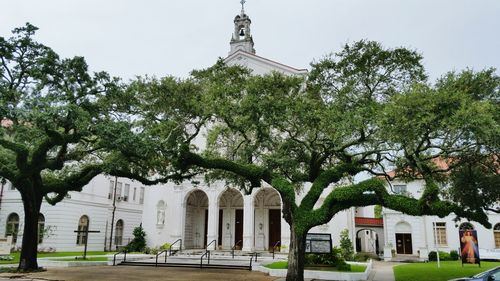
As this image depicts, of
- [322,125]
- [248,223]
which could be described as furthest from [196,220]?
[322,125]

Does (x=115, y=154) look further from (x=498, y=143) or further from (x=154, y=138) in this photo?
(x=498, y=143)

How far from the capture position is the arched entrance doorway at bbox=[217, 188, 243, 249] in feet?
102

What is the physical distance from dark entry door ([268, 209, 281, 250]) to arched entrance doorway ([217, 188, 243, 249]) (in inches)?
92.0

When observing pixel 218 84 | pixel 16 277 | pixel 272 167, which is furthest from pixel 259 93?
pixel 16 277

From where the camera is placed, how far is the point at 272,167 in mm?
15055

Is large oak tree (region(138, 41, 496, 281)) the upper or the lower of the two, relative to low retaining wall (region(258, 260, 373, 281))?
upper

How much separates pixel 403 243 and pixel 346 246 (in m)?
9.95

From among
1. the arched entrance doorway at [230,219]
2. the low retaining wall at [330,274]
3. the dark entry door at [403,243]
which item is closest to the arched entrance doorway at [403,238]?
the dark entry door at [403,243]

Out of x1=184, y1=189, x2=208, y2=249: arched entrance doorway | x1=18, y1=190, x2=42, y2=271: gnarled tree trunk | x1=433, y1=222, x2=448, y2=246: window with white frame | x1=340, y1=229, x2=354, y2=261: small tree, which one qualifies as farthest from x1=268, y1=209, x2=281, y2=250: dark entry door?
x1=18, y1=190, x2=42, y2=271: gnarled tree trunk

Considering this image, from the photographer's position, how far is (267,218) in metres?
30.6

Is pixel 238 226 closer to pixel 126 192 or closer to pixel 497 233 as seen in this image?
pixel 126 192

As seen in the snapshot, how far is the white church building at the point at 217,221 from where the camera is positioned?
96.6 feet

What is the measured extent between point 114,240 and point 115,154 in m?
23.6

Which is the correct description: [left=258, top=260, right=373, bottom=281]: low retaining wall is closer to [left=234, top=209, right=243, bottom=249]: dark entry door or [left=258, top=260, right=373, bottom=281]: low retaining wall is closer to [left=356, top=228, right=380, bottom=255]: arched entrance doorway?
[left=234, top=209, right=243, bottom=249]: dark entry door
